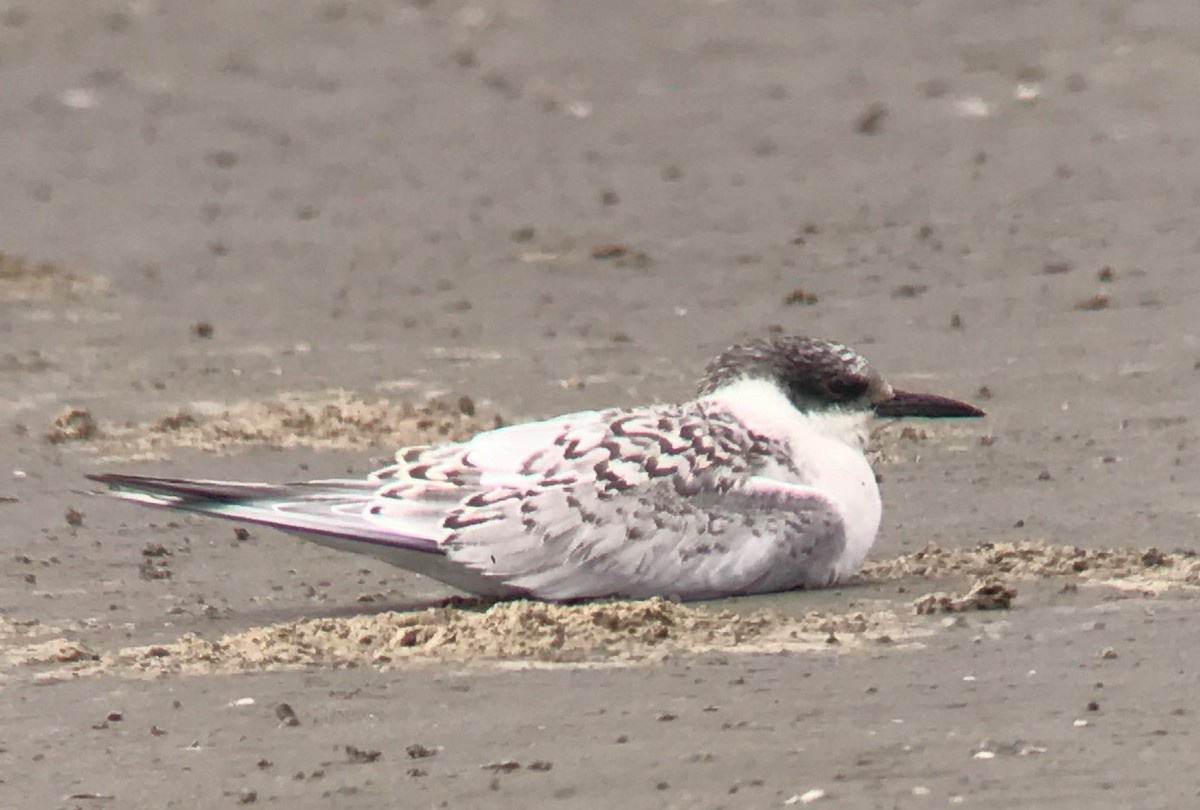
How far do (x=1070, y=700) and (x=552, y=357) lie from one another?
5.54 metres

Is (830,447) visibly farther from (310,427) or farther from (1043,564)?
(310,427)

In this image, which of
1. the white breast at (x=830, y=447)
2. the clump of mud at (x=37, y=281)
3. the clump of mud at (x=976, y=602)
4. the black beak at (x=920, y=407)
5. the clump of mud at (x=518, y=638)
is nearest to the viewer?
the clump of mud at (x=518, y=638)

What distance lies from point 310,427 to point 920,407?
290 centimetres

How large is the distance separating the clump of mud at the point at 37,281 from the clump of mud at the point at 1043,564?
21.1 ft

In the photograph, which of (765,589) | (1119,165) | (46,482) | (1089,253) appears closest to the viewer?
(765,589)

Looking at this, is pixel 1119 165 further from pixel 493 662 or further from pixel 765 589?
pixel 493 662

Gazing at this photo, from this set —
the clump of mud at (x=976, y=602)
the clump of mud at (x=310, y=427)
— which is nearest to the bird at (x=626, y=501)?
the clump of mud at (x=976, y=602)

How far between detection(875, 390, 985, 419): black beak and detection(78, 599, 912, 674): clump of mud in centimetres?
95

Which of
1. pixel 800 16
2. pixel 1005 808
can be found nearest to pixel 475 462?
pixel 1005 808

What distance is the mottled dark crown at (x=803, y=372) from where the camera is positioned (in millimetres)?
7414

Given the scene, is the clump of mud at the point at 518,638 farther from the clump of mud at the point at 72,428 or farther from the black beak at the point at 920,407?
the clump of mud at the point at 72,428

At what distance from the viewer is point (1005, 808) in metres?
4.99

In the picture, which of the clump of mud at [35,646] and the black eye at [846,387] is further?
the black eye at [846,387]

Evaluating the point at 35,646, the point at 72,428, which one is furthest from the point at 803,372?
the point at 72,428
